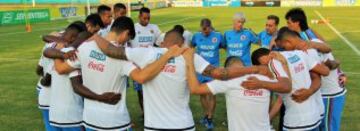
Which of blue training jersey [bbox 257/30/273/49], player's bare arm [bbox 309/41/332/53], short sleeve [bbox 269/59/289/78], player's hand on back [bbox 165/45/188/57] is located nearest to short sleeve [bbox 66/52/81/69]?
player's hand on back [bbox 165/45/188/57]

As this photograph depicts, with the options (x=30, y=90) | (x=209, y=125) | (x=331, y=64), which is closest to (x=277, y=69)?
(x=331, y=64)

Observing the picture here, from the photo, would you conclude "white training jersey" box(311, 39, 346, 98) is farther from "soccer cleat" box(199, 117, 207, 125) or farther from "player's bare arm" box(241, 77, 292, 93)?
"soccer cleat" box(199, 117, 207, 125)

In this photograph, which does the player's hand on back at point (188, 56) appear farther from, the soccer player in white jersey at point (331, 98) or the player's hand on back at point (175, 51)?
the soccer player in white jersey at point (331, 98)

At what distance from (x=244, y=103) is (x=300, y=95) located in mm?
987

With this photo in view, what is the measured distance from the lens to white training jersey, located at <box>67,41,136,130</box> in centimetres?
507

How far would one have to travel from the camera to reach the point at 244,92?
4.84 metres

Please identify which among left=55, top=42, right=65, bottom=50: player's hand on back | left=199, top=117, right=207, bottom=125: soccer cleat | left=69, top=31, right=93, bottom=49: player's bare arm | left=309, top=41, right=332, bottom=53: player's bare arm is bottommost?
left=199, top=117, right=207, bottom=125: soccer cleat

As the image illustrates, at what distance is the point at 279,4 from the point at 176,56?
6422cm

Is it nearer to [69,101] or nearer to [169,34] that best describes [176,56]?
[169,34]

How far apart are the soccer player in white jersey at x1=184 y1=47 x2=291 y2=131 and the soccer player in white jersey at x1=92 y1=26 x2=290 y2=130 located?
0.09 m

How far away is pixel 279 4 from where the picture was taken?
2625 inches

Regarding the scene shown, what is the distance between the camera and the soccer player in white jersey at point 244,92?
4836 mm

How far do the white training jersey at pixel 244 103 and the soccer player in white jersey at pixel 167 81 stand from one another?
100 mm

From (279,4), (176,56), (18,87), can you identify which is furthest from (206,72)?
(279,4)
